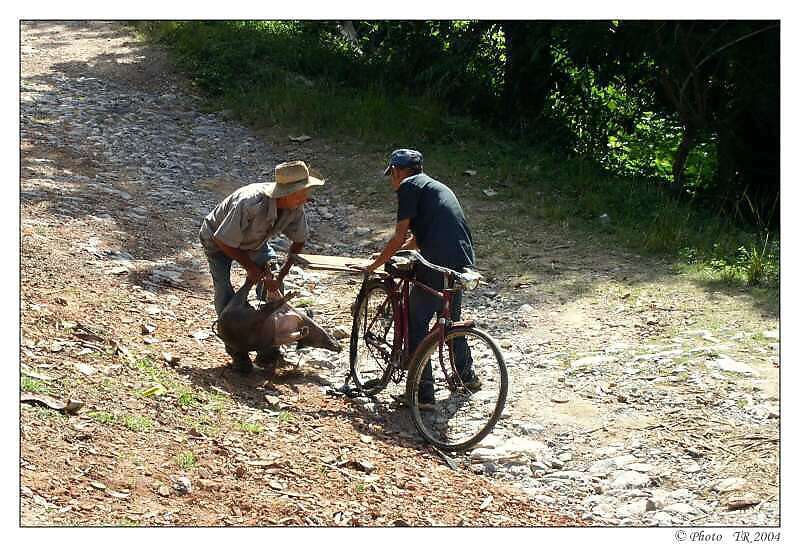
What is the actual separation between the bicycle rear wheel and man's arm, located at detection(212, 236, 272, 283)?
30.5 inches

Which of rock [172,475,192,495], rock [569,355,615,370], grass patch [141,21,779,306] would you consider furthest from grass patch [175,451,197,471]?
grass patch [141,21,779,306]

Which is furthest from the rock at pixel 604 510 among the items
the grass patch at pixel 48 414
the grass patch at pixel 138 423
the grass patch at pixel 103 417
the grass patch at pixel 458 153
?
the grass patch at pixel 458 153

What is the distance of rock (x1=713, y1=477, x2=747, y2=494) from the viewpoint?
531 centimetres

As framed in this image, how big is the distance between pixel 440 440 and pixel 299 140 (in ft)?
26.7

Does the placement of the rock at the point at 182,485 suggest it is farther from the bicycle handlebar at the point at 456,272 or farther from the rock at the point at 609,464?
the rock at the point at 609,464

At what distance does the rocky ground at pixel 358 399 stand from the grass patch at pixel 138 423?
0.07ft

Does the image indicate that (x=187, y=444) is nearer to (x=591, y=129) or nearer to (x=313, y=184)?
(x=313, y=184)

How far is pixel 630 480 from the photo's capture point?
5484 mm

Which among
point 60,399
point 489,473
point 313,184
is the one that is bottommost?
point 489,473

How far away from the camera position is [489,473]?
5.67m

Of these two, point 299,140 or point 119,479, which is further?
point 299,140

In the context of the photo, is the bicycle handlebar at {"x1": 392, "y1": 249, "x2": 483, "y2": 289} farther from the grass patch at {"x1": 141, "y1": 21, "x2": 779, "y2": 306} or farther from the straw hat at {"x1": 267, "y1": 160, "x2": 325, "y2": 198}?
the grass patch at {"x1": 141, "y1": 21, "x2": 779, "y2": 306}

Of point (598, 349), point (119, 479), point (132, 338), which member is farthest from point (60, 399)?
point (598, 349)

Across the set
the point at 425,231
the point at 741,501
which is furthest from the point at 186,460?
the point at 741,501
